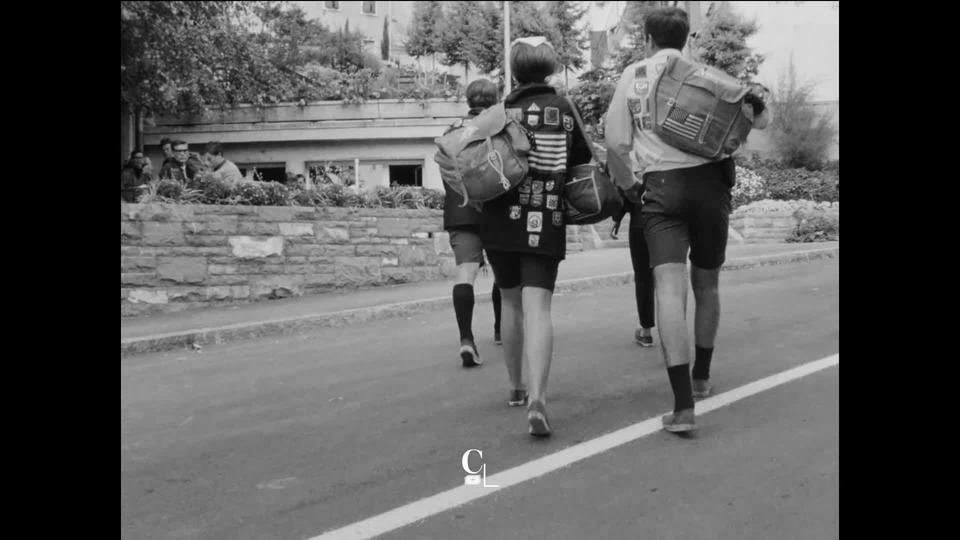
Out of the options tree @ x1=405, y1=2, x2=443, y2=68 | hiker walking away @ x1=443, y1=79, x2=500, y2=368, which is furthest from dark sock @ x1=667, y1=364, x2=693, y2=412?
tree @ x1=405, y1=2, x2=443, y2=68

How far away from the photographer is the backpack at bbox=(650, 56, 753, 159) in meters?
3.92

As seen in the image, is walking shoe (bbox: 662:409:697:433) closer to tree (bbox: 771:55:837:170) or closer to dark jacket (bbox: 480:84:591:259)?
dark jacket (bbox: 480:84:591:259)

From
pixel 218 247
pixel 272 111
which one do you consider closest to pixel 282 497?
pixel 218 247

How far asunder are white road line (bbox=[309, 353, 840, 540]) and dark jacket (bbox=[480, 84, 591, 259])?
30.6 inches

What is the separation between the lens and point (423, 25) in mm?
26641

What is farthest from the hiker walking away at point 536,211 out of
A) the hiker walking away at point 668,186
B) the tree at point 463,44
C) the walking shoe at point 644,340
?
the tree at point 463,44

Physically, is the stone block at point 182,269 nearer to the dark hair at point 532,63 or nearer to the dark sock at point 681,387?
the dark hair at point 532,63

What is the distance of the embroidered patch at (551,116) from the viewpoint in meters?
3.96

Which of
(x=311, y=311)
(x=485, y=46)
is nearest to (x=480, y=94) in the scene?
(x=311, y=311)

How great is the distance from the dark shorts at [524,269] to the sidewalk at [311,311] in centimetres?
354
